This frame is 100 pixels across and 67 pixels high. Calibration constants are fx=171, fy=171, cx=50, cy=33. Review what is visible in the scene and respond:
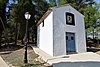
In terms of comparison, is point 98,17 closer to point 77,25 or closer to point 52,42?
point 77,25

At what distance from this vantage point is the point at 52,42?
17.3 m

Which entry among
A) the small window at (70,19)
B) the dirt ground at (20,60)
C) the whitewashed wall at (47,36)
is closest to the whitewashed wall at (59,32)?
the whitewashed wall at (47,36)

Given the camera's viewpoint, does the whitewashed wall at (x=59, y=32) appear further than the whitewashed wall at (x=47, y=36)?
No

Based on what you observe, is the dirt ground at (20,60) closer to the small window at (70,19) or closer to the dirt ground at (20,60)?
the dirt ground at (20,60)

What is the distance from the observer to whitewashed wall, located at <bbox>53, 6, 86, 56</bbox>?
17531 millimetres

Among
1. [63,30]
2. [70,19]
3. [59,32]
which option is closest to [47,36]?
[59,32]

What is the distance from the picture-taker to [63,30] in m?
18.2

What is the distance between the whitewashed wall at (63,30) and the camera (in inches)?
690

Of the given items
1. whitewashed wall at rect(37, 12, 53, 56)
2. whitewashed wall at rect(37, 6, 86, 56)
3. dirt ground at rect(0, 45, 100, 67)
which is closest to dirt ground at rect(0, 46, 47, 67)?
dirt ground at rect(0, 45, 100, 67)

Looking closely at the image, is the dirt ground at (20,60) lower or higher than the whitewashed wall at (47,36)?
lower

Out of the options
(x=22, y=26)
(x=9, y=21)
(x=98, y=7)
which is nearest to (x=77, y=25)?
(x=22, y=26)

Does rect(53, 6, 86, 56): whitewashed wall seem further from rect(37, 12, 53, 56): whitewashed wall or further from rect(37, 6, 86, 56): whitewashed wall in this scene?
rect(37, 12, 53, 56): whitewashed wall

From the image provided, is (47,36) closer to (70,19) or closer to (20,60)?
(70,19)

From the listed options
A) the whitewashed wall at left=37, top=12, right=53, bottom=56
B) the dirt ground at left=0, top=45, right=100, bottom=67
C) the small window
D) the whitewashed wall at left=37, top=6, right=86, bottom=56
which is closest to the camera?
the dirt ground at left=0, top=45, right=100, bottom=67
